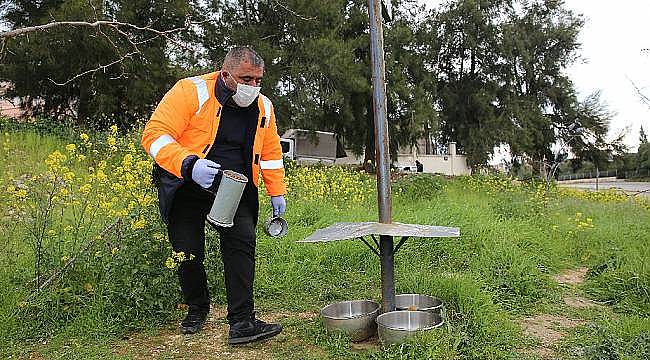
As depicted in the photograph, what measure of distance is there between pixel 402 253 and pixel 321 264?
782 mm

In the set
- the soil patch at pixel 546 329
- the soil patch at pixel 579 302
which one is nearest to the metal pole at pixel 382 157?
the soil patch at pixel 546 329

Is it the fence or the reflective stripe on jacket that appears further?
the fence

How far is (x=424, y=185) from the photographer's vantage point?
457 inches

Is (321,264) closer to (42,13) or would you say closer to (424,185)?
(424,185)

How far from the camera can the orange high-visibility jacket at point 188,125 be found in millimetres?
3188

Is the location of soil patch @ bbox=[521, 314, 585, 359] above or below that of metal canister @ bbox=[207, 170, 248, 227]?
below

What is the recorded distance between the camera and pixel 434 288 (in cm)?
406

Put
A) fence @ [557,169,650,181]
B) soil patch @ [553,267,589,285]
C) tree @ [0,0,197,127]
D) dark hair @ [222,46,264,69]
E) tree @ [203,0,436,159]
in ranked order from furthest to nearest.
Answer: fence @ [557,169,650,181]
tree @ [203,0,436,159]
tree @ [0,0,197,127]
soil patch @ [553,267,589,285]
dark hair @ [222,46,264,69]

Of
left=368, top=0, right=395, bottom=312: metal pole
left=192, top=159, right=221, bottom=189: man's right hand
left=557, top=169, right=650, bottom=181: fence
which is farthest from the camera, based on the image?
left=557, top=169, right=650, bottom=181: fence

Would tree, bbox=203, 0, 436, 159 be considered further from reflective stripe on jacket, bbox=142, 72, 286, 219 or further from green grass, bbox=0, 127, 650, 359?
reflective stripe on jacket, bbox=142, 72, 286, 219

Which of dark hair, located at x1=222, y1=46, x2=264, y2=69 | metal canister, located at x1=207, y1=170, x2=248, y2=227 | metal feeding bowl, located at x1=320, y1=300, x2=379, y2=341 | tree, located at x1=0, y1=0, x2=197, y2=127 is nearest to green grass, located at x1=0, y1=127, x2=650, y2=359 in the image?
metal feeding bowl, located at x1=320, y1=300, x2=379, y2=341

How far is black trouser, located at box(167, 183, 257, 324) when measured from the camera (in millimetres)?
3467

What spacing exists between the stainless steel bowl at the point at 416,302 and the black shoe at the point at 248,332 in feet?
2.88

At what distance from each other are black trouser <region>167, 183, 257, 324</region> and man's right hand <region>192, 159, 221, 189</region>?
0.42 meters
